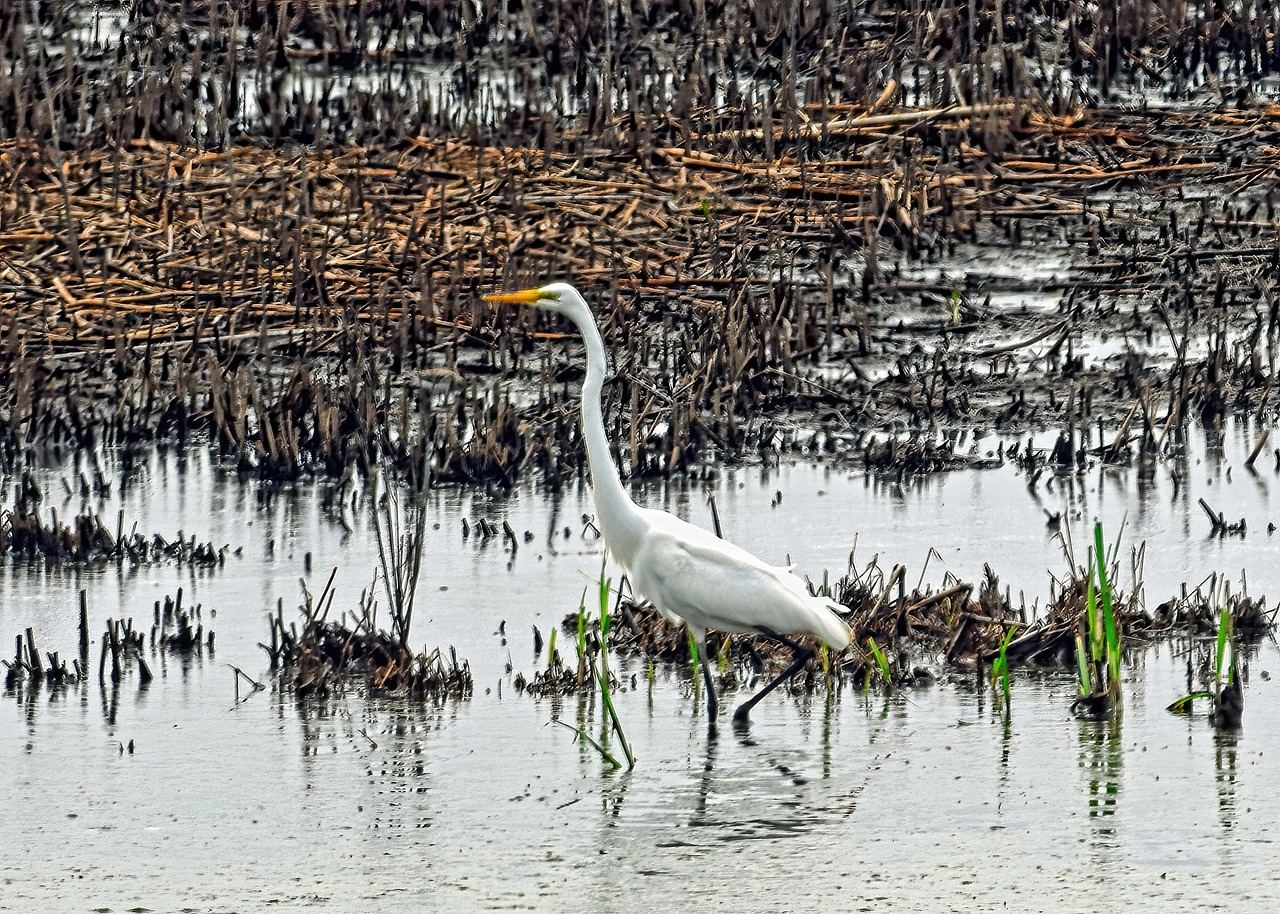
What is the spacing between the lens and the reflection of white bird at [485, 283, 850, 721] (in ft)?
24.3

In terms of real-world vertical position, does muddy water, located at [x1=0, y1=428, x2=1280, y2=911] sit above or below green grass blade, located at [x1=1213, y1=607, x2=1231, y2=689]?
below

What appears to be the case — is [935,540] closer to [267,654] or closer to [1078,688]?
[1078,688]

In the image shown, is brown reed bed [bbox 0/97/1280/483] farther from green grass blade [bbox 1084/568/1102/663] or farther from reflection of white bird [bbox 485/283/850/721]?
green grass blade [bbox 1084/568/1102/663]

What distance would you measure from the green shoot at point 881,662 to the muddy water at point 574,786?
12 centimetres

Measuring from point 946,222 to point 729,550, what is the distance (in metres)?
5.85

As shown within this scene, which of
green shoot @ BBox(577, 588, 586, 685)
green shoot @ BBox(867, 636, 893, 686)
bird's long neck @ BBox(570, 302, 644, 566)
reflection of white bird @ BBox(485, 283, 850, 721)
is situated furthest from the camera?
bird's long neck @ BBox(570, 302, 644, 566)

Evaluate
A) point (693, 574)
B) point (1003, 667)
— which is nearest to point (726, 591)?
point (693, 574)

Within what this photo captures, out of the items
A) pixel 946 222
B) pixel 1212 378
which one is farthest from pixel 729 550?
pixel 946 222

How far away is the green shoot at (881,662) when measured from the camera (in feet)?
24.6

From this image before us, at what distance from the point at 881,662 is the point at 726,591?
55 cm

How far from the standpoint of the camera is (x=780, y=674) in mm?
7719

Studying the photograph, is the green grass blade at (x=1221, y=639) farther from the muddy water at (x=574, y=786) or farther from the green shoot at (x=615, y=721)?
the green shoot at (x=615, y=721)

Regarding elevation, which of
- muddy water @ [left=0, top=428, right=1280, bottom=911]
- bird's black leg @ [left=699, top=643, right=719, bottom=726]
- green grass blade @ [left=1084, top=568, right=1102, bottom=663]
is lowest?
muddy water @ [left=0, top=428, right=1280, bottom=911]

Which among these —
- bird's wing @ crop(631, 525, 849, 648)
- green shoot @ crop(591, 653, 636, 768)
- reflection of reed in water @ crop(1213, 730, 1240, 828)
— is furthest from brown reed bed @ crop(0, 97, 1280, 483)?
reflection of reed in water @ crop(1213, 730, 1240, 828)
